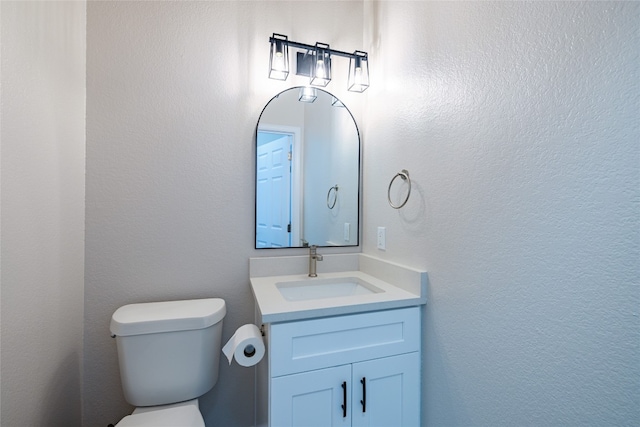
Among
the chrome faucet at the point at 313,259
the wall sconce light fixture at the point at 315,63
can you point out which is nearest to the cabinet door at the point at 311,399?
the chrome faucet at the point at 313,259

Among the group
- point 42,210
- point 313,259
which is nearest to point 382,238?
point 313,259

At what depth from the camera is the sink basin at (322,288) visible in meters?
1.52

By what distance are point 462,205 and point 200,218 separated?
47.5 inches

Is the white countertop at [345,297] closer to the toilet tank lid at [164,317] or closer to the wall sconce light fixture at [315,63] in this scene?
the toilet tank lid at [164,317]

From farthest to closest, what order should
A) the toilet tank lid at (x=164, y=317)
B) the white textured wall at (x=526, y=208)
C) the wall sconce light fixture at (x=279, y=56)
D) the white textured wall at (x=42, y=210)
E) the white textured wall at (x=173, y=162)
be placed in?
the wall sconce light fixture at (x=279, y=56), the white textured wall at (x=173, y=162), the toilet tank lid at (x=164, y=317), the white textured wall at (x=42, y=210), the white textured wall at (x=526, y=208)

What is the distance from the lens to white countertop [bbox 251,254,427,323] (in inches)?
42.3

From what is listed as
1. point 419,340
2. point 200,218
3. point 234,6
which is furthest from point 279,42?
point 419,340

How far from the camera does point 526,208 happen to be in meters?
0.83

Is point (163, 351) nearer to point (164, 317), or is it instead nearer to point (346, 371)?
point (164, 317)

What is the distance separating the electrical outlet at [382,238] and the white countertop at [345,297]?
8cm

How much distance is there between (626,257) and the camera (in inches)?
24.9

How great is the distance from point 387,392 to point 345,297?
398 millimetres

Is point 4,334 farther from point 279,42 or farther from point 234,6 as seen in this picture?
point 234,6

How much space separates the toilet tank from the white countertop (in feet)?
0.97
